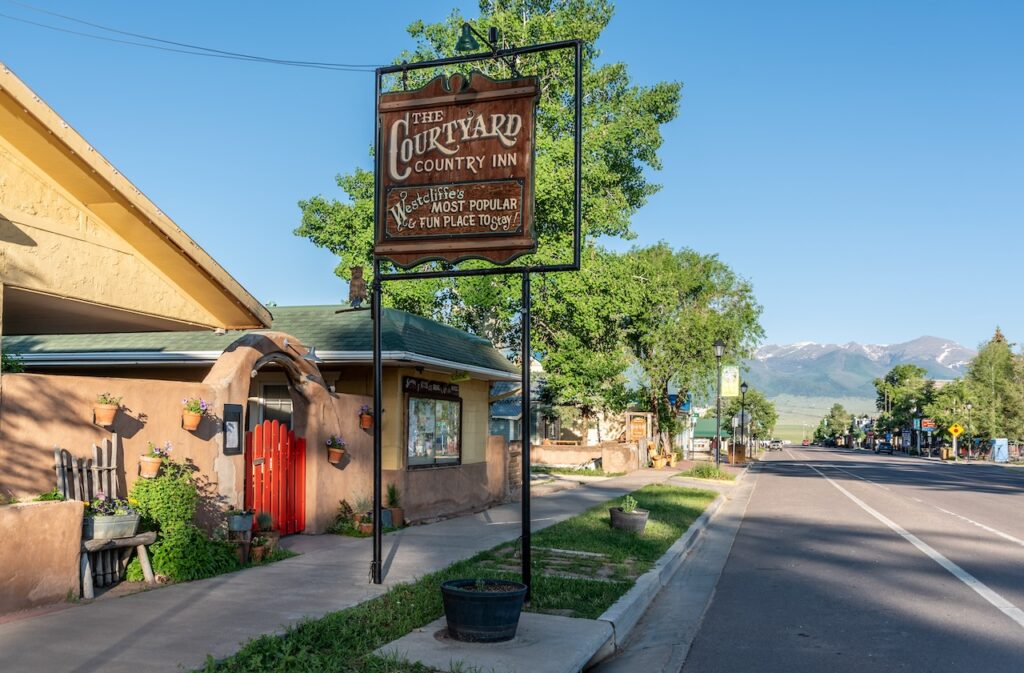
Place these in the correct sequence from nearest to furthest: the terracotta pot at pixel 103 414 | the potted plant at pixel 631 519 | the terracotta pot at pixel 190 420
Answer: the terracotta pot at pixel 103 414, the terracotta pot at pixel 190 420, the potted plant at pixel 631 519

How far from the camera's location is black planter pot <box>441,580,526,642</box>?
24.2 ft

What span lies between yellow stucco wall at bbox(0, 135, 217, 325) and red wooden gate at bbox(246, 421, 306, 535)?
2.39m

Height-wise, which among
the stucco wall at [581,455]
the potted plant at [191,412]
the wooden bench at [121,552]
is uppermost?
the potted plant at [191,412]

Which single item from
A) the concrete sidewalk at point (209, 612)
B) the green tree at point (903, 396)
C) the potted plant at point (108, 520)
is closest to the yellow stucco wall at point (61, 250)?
the potted plant at point (108, 520)

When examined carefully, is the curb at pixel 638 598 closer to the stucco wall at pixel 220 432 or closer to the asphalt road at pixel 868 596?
the asphalt road at pixel 868 596

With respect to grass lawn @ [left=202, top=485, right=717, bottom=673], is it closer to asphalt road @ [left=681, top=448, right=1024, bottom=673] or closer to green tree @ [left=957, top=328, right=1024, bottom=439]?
asphalt road @ [left=681, top=448, right=1024, bottom=673]

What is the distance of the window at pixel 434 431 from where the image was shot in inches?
679

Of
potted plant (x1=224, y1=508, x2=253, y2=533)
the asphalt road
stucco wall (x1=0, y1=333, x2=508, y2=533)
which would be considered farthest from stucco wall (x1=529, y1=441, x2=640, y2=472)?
potted plant (x1=224, y1=508, x2=253, y2=533)

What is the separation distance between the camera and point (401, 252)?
9.78 m

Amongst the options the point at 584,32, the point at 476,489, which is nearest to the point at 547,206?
the point at 584,32

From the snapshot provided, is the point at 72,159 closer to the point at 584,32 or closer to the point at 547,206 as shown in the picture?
the point at 547,206

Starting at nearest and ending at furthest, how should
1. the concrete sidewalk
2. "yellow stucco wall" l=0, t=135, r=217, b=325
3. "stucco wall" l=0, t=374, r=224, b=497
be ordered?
1. the concrete sidewalk
2. "stucco wall" l=0, t=374, r=224, b=497
3. "yellow stucco wall" l=0, t=135, r=217, b=325

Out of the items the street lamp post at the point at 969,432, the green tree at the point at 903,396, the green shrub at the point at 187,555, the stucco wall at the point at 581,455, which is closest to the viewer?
the green shrub at the point at 187,555

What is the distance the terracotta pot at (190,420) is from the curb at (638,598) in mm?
5174
